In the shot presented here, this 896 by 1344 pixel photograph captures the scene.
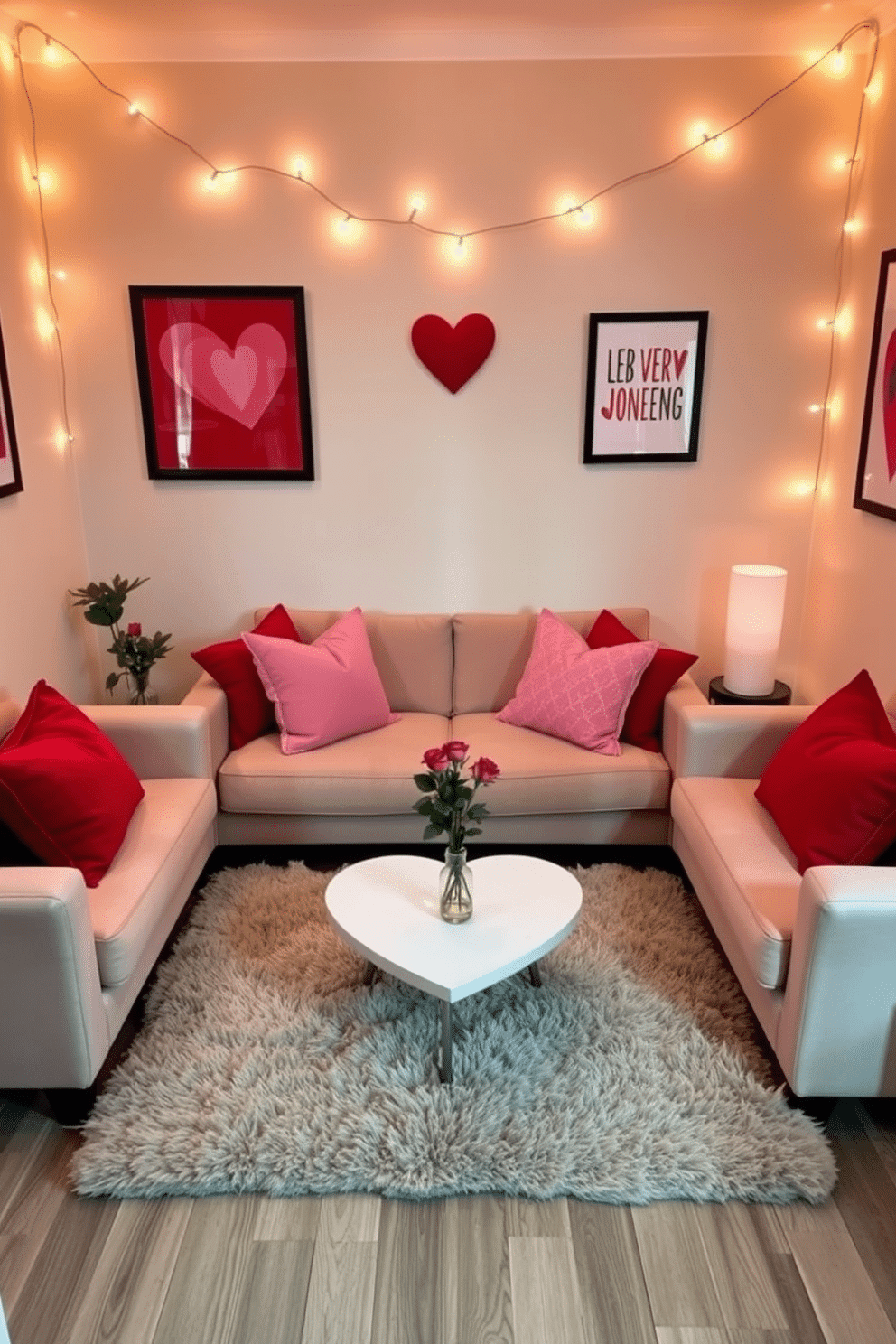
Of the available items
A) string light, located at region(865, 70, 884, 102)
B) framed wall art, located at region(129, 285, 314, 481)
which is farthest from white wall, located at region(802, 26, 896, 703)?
framed wall art, located at region(129, 285, 314, 481)

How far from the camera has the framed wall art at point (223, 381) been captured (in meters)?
3.30

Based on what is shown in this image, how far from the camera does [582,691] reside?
121 inches

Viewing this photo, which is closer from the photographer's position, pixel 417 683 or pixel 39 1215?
pixel 39 1215

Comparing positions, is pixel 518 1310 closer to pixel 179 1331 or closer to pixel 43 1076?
pixel 179 1331

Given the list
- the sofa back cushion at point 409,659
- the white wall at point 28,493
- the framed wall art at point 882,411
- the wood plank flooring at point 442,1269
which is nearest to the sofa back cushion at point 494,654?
the sofa back cushion at point 409,659

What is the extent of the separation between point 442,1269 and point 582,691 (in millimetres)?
1740

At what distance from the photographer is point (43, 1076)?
204cm

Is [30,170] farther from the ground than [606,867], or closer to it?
farther from the ground

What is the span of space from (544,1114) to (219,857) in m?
1.53

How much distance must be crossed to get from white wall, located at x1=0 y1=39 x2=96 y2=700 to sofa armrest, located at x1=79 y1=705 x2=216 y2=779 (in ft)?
1.20

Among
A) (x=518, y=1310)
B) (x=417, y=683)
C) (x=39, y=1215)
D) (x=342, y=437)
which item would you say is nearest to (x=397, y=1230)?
(x=518, y=1310)

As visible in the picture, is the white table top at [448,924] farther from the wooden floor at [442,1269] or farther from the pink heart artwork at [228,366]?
the pink heart artwork at [228,366]

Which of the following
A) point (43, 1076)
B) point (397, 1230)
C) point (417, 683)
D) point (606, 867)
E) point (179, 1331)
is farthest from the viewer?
point (417, 683)

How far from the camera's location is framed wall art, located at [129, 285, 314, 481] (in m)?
3.30
